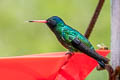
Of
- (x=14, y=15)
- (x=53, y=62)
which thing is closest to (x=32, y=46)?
(x=14, y=15)

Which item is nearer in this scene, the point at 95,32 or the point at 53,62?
the point at 53,62

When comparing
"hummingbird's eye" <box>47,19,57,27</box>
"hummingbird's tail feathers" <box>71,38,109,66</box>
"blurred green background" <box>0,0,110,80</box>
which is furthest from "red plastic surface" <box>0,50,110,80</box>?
"blurred green background" <box>0,0,110,80</box>

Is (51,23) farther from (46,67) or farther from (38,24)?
(38,24)

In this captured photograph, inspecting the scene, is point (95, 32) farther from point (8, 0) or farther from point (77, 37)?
point (77, 37)

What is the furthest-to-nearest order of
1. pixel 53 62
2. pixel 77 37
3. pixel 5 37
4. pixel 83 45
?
pixel 5 37 → pixel 77 37 → pixel 83 45 → pixel 53 62

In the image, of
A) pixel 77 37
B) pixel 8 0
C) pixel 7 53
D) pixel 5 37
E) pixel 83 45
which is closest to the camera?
pixel 83 45

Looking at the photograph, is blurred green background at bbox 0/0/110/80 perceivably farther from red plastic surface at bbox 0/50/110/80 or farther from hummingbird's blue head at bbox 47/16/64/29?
red plastic surface at bbox 0/50/110/80

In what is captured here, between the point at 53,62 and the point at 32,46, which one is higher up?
the point at 53,62

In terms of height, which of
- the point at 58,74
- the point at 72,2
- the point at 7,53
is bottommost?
the point at 7,53
